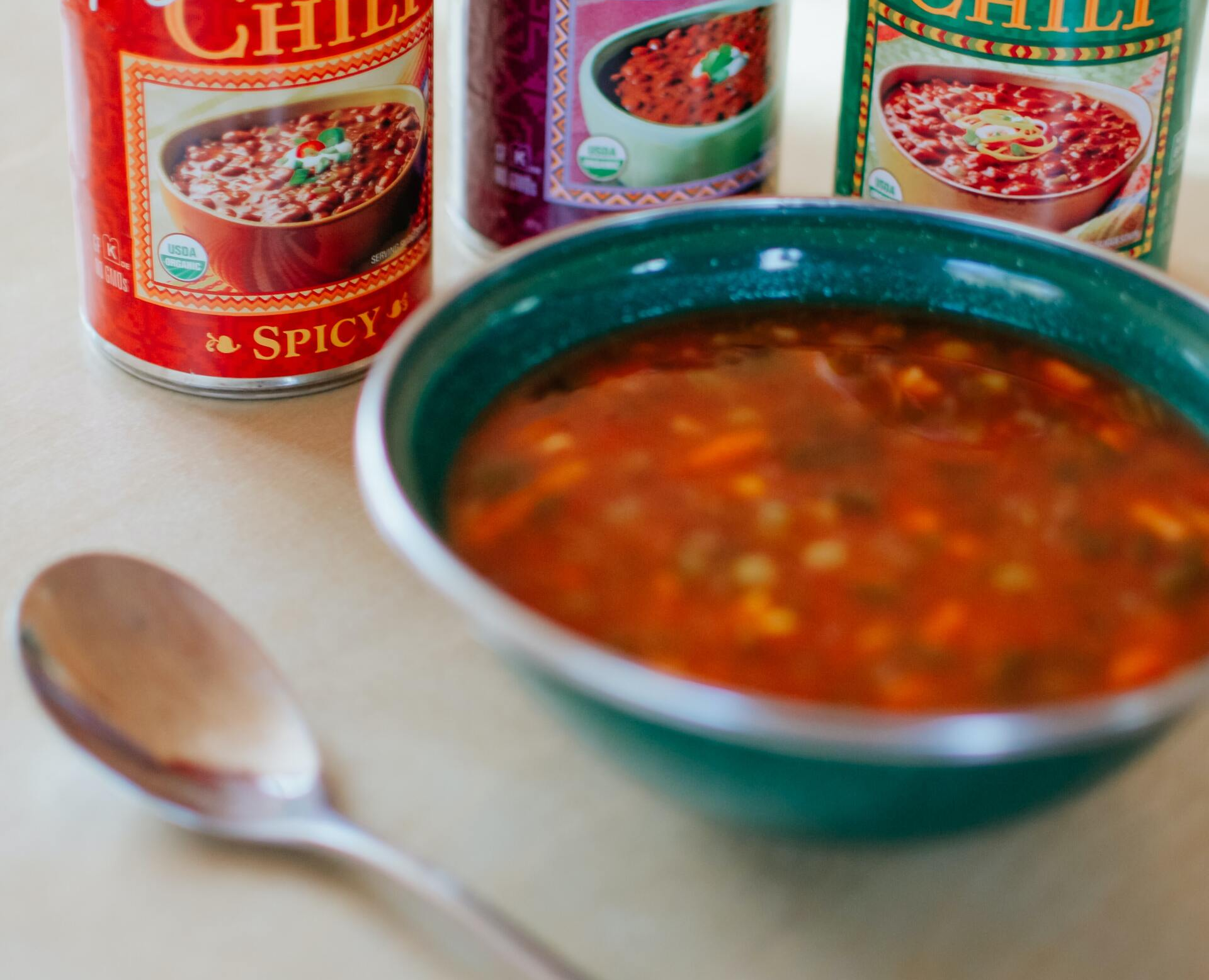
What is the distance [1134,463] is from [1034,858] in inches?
8.5

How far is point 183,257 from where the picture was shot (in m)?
1.04

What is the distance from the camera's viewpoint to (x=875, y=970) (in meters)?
0.76

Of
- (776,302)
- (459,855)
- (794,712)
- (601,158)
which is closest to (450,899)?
(459,855)

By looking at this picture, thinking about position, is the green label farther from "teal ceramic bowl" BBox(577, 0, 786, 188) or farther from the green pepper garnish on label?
the green pepper garnish on label

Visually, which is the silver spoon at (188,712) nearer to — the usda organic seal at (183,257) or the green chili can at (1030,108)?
the usda organic seal at (183,257)

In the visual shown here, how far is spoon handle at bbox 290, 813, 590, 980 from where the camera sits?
71 centimetres

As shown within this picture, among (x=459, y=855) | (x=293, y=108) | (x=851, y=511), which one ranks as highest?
(x=293, y=108)

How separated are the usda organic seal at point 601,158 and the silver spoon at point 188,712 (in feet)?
1.50

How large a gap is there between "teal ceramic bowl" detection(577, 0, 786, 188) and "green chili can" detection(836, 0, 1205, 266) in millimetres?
64

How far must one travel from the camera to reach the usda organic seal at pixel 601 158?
3.91ft

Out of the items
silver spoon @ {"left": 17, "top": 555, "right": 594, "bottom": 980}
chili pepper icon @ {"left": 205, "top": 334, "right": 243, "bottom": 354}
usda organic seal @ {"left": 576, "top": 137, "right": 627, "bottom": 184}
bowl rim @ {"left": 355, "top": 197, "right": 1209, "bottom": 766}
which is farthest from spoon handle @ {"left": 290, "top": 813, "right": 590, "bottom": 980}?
usda organic seal @ {"left": 576, "top": 137, "right": 627, "bottom": 184}

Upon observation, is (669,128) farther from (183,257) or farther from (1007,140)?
(183,257)

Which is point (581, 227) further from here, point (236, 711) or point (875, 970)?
point (875, 970)

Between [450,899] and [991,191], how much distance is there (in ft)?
2.14
